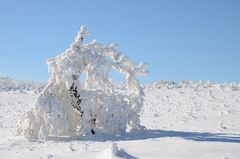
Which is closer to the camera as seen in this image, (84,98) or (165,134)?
(165,134)

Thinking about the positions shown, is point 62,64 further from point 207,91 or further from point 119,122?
point 207,91

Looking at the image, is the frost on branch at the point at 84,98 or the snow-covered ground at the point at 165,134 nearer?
the snow-covered ground at the point at 165,134

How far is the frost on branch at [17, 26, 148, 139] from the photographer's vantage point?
1459 centimetres

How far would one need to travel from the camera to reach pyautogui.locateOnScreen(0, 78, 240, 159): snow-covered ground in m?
10.7

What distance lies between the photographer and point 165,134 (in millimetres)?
14875

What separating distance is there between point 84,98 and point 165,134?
114 inches

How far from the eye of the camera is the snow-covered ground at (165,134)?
1074 cm

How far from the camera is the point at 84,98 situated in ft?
50.8

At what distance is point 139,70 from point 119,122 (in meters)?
1.84

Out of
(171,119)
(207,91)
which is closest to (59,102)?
(171,119)

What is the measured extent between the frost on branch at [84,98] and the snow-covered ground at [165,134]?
0.61 metres

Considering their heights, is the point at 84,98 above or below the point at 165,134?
above

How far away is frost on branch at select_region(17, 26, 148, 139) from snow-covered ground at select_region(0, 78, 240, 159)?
0.61 m

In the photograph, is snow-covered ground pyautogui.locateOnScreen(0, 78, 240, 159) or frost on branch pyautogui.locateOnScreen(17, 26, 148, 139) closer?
snow-covered ground pyautogui.locateOnScreen(0, 78, 240, 159)
